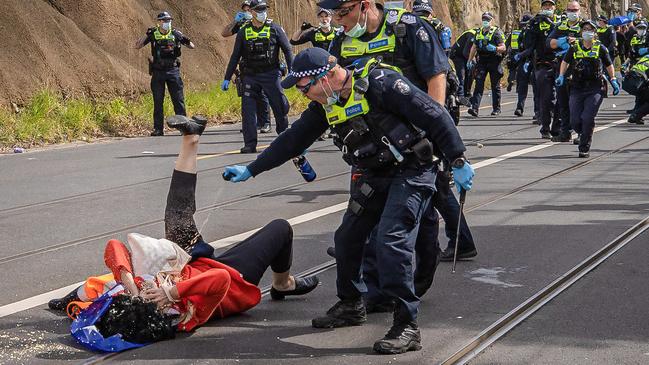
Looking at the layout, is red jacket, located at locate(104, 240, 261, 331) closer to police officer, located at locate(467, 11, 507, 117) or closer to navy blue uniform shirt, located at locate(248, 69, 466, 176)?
navy blue uniform shirt, located at locate(248, 69, 466, 176)

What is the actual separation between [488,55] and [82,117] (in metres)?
8.38

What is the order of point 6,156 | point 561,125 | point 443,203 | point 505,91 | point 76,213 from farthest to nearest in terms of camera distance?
point 505,91, point 561,125, point 6,156, point 76,213, point 443,203

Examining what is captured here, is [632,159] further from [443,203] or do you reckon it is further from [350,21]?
[350,21]

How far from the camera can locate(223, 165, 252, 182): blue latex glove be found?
6.46 meters

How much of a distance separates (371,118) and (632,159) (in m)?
9.19

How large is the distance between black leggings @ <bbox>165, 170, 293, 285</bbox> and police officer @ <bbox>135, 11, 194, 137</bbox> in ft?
39.3

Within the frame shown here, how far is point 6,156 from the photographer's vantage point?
51.7 feet

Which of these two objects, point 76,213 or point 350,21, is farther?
point 76,213

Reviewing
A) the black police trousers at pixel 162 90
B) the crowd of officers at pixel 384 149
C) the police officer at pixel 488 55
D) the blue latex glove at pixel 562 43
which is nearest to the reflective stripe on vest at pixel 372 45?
the crowd of officers at pixel 384 149

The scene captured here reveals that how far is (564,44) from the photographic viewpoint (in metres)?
17.5

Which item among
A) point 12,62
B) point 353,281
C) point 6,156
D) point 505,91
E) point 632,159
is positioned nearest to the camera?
point 353,281

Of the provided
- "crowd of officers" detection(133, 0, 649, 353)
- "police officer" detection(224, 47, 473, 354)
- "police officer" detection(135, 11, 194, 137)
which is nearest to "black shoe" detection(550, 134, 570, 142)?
"police officer" detection(135, 11, 194, 137)

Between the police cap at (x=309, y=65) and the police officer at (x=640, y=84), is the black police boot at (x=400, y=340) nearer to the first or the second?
the police cap at (x=309, y=65)

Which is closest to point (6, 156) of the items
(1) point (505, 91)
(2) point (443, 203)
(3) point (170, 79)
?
(3) point (170, 79)
